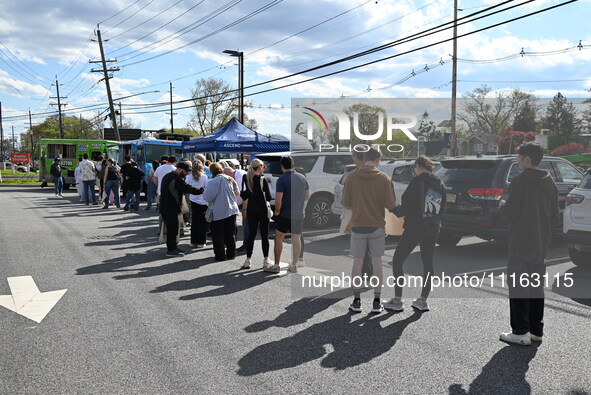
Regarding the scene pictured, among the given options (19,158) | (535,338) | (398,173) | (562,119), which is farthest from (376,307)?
(562,119)

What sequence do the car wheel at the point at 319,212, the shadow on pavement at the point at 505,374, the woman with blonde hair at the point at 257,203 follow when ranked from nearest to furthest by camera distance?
the shadow on pavement at the point at 505,374
the woman with blonde hair at the point at 257,203
the car wheel at the point at 319,212

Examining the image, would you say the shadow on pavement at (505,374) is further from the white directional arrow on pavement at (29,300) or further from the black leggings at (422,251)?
the white directional arrow on pavement at (29,300)

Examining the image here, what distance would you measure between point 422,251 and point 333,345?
69.9 inches

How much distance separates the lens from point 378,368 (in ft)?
13.6

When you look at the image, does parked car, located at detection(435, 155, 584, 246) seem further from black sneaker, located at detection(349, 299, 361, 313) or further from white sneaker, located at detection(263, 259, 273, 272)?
black sneaker, located at detection(349, 299, 361, 313)

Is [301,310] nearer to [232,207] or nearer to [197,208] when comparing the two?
[232,207]

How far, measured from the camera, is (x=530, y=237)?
481cm

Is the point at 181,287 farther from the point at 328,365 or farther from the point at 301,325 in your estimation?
the point at 328,365

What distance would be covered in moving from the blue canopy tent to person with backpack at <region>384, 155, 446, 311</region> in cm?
1249

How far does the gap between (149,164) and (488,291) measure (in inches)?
800

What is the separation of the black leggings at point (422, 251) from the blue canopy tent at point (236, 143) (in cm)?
1247

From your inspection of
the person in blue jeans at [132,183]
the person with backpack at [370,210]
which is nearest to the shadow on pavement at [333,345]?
the person with backpack at [370,210]

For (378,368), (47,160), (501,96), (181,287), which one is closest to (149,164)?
(47,160)

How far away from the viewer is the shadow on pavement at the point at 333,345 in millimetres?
4258
